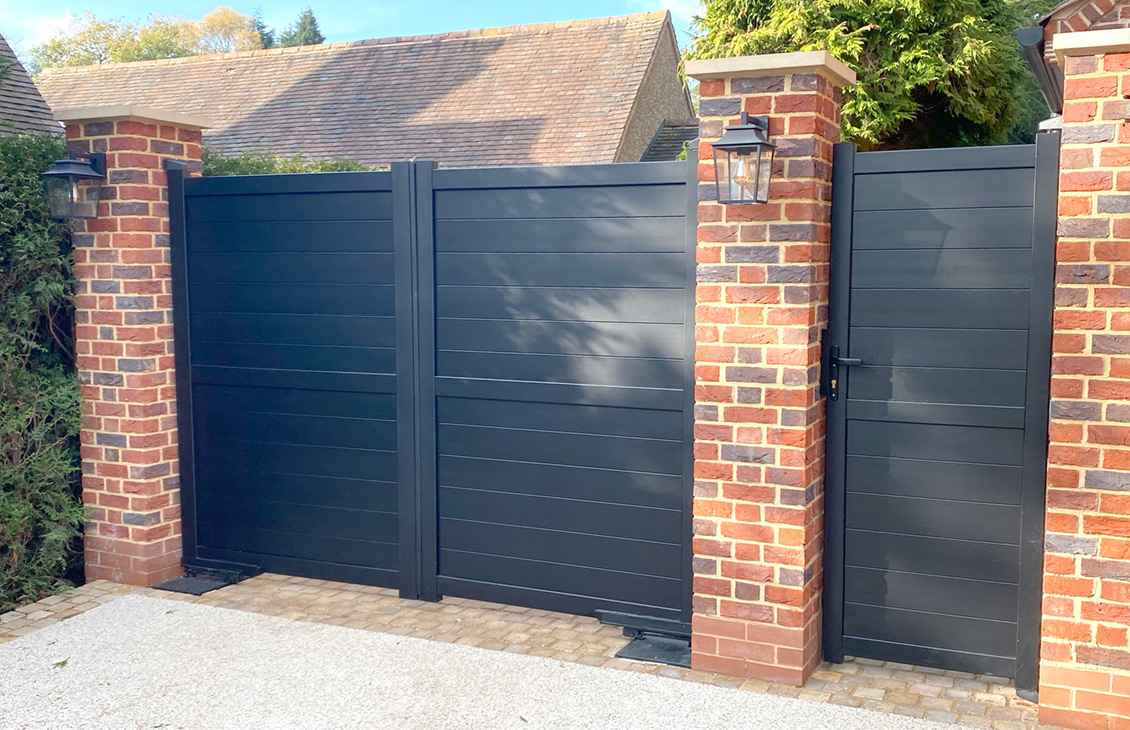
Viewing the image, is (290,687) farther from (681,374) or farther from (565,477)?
(681,374)

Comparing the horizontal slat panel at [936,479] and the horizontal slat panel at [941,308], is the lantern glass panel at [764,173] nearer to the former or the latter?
the horizontal slat panel at [941,308]

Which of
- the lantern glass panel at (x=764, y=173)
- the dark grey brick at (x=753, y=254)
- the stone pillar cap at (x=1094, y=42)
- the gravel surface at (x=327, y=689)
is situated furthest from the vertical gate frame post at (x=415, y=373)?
the stone pillar cap at (x=1094, y=42)

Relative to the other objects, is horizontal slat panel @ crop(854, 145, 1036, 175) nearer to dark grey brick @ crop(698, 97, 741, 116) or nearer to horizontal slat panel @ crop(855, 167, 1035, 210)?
horizontal slat panel @ crop(855, 167, 1035, 210)

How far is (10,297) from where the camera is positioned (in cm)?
462

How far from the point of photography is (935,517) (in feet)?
12.1

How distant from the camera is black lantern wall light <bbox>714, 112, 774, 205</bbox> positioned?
3396 millimetres

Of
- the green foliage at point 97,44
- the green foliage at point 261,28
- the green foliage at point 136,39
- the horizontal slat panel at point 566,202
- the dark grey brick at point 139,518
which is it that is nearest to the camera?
the horizontal slat panel at point 566,202

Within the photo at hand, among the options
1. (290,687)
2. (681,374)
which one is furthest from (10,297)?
(681,374)

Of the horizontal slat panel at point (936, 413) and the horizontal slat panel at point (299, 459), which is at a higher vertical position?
the horizontal slat panel at point (936, 413)

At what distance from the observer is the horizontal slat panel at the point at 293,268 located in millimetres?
4609

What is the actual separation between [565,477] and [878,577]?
1.34 metres

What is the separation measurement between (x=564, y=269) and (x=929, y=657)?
6.88ft

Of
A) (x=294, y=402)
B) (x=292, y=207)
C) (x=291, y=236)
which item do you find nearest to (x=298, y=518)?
(x=294, y=402)

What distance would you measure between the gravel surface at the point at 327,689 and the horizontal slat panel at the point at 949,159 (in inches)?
75.0
